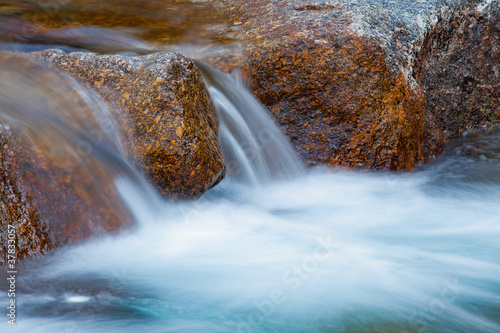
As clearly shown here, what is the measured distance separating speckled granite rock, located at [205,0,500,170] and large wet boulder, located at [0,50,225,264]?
3.34 ft

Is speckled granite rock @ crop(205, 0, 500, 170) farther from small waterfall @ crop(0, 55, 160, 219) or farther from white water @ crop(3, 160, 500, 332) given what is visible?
small waterfall @ crop(0, 55, 160, 219)

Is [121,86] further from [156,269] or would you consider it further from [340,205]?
[340,205]

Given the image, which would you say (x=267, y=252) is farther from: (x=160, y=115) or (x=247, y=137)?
Result: (x=247, y=137)

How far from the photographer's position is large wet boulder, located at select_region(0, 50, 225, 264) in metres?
3.13

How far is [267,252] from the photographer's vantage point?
11.5ft

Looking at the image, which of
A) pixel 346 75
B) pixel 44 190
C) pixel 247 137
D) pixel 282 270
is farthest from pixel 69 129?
pixel 346 75

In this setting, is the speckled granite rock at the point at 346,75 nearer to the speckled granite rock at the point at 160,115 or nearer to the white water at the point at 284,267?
the white water at the point at 284,267

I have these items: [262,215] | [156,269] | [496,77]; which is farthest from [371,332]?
[496,77]

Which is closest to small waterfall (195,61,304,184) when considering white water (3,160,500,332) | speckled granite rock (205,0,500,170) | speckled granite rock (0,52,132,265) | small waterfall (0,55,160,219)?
speckled granite rock (205,0,500,170)

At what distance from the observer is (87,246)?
327 cm

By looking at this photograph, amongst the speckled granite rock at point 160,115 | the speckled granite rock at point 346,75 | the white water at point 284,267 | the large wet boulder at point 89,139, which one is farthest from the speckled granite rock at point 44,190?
the speckled granite rock at point 346,75

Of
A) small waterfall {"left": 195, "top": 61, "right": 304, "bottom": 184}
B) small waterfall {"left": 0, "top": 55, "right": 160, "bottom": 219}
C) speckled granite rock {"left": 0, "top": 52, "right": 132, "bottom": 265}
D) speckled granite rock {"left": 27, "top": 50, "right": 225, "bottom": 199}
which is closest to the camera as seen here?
speckled granite rock {"left": 0, "top": 52, "right": 132, "bottom": 265}

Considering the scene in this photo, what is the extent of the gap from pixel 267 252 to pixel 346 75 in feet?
7.07

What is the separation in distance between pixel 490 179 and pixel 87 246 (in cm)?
401
